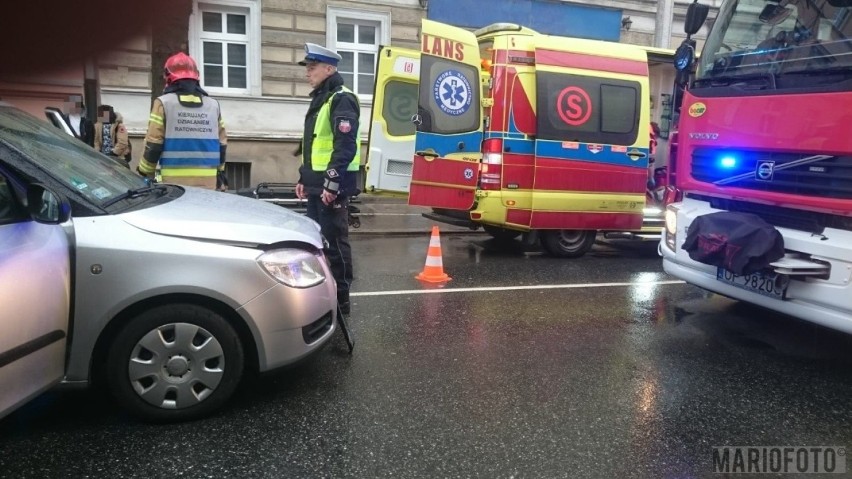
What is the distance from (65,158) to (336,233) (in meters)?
2.08

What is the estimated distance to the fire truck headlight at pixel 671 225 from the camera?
508cm

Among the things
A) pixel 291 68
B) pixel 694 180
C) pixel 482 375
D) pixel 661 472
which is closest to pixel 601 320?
pixel 694 180

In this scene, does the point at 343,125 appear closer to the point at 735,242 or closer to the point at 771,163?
the point at 735,242

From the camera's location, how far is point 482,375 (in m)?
3.97

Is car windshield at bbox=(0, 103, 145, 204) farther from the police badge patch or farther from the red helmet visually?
the red helmet

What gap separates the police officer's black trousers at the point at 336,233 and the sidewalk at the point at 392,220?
3.58 metres

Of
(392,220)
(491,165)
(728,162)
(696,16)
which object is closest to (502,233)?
Result: (491,165)

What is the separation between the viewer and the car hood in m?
3.13

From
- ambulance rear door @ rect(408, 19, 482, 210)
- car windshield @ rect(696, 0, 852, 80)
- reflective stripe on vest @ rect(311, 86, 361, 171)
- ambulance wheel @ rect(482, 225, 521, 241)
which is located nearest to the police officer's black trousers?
reflective stripe on vest @ rect(311, 86, 361, 171)

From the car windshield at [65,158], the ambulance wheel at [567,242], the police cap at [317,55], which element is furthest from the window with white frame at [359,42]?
the car windshield at [65,158]

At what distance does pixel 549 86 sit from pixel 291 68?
7.23 m

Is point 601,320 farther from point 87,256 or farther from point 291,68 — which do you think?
point 291,68

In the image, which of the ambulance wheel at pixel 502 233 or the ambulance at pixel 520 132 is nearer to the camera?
the ambulance at pixel 520 132

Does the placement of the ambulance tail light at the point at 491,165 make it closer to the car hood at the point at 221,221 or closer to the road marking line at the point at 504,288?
the road marking line at the point at 504,288
